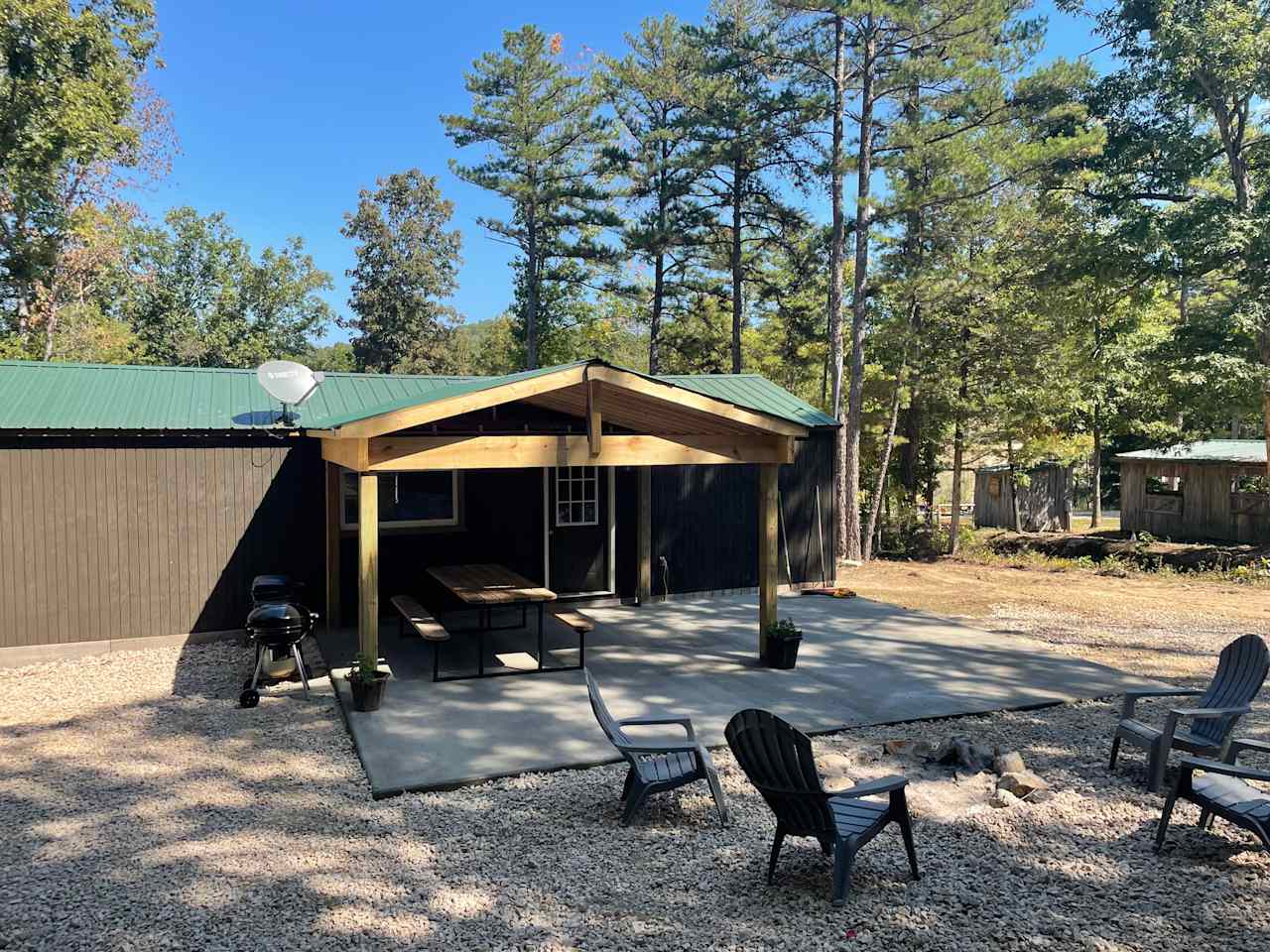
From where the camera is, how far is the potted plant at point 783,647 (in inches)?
276

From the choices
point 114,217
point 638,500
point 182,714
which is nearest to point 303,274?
point 114,217

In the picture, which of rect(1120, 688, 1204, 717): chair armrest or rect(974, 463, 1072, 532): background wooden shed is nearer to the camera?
rect(1120, 688, 1204, 717): chair armrest

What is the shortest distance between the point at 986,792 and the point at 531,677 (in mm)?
3574

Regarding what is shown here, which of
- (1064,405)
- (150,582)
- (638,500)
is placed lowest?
(150,582)

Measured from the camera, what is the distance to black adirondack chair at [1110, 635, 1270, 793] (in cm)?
456

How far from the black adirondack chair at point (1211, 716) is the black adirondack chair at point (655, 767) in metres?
2.50

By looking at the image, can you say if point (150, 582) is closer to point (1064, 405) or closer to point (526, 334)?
point (1064, 405)

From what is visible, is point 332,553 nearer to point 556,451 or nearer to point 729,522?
point 556,451

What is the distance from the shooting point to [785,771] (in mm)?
3479

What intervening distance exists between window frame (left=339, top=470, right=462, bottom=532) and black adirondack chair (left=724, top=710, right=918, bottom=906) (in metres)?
5.80

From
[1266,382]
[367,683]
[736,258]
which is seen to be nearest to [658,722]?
[367,683]

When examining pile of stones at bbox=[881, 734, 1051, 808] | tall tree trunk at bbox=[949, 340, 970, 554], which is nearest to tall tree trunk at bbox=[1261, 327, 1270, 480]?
tall tree trunk at bbox=[949, 340, 970, 554]

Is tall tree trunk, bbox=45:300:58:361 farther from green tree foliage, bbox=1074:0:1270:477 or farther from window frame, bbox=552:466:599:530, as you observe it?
green tree foliage, bbox=1074:0:1270:477

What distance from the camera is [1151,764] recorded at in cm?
457
